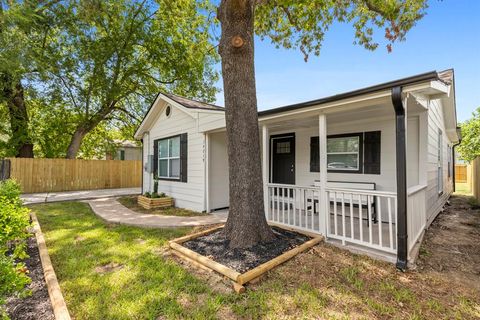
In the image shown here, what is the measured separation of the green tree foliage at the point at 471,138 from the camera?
1817 centimetres

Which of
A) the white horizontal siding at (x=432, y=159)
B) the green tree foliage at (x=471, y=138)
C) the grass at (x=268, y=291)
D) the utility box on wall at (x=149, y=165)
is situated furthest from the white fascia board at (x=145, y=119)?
the green tree foliage at (x=471, y=138)

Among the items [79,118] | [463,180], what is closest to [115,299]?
[79,118]

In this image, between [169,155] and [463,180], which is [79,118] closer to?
[169,155]

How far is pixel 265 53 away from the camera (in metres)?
8.02

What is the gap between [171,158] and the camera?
322 inches

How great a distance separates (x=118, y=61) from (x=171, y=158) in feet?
28.2

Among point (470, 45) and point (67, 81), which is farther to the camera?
point (67, 81)

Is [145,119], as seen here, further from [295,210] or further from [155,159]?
[295,210]

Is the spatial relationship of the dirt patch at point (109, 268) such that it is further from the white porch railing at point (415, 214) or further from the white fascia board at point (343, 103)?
the white porch railing at point (415, 214)

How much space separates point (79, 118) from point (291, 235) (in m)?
14.2

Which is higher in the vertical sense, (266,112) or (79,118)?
(79,118)

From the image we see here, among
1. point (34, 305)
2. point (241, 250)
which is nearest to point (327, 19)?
point (241, 250)

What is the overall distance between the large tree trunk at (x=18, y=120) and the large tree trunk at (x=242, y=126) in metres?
12.9

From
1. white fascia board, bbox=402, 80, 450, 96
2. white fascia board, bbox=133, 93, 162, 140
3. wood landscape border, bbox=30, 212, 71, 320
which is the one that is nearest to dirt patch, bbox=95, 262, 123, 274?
wood landscape border, bbox=30, 212, 71, 320
